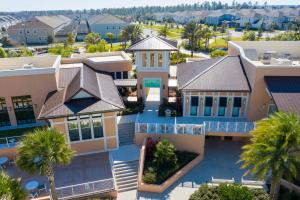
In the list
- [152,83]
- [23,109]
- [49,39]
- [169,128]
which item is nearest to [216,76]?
[152,83]

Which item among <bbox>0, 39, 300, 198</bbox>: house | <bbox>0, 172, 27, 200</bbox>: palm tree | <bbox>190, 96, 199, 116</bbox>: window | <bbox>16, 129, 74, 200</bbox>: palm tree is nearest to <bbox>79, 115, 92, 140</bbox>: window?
<bbox>0, 39, 300, 198</bbox>: house

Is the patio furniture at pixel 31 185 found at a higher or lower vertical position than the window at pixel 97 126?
lower

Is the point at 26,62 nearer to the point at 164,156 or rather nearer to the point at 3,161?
the point at 3,161

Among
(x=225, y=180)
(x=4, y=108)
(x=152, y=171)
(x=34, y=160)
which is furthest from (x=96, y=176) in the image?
(x=4, y=108)

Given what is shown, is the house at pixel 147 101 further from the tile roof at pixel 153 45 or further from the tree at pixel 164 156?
the tree at pixel 164 156

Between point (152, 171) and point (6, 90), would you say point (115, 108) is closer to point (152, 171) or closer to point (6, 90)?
point (152, 171)

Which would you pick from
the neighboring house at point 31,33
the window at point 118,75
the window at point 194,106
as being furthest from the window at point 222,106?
the neighboring house at point 31,33

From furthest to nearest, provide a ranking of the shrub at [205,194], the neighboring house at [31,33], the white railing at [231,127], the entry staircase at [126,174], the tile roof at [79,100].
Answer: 1. the neighboring house at [31,33]
2. the white railing at [231,127]
3. the tile roof at [79,100]
4. the entry staircase at [126,174]
5. the shrub at [205,194]
